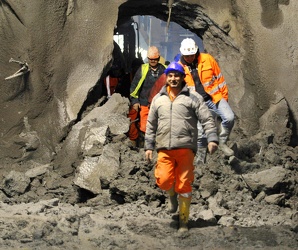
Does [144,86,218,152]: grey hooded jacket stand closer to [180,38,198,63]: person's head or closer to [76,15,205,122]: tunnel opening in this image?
[180,38,198,63]: person's head

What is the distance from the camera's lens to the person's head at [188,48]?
8.41 meters

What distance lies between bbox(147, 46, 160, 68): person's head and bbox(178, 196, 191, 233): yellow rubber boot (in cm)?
352

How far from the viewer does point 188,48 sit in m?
8.43

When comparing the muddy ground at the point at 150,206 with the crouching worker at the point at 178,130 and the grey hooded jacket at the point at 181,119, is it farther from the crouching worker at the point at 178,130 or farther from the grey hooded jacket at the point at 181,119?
Answer: the grey hooded jacket at the point at 181,119

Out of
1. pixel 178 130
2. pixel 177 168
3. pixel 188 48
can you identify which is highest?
pixel 188 48

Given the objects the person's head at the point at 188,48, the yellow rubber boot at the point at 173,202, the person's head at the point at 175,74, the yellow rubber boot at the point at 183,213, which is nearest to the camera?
the person's head at the point at 175,74

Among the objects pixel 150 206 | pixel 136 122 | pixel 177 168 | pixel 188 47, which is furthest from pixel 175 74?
pixel 136 122

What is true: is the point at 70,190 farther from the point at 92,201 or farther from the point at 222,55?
the point at 222,55

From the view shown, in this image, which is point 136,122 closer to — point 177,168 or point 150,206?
point 150,206

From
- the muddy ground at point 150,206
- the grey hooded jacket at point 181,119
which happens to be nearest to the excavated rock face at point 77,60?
the muddy ground at point 150,206

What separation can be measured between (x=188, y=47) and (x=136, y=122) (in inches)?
93.8

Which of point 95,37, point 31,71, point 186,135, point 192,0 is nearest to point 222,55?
point 192,0

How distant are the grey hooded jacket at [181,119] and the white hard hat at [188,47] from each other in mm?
1654

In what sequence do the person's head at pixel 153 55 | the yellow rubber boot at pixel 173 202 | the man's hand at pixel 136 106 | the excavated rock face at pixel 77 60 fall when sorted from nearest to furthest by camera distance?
the yellow rubber boot at pixel 173 202, the excavated rock face at pixel 77 60, the person's head at pixel 153 55, the man's hand at pixel 136 106
